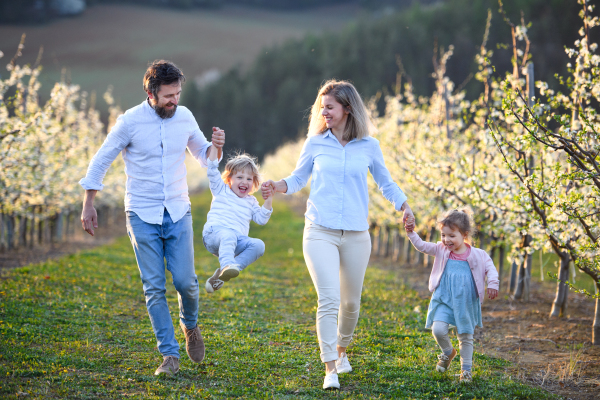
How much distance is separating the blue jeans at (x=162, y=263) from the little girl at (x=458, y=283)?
6.25 feet

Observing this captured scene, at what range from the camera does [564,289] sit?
25.4ft

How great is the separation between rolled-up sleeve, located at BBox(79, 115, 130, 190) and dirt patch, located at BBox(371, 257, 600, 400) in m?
4.15

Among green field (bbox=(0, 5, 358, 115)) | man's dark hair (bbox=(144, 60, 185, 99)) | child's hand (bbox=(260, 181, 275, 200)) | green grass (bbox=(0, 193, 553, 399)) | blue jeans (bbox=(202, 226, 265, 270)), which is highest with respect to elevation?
green field (bbox=(0, 5, 358, 115))

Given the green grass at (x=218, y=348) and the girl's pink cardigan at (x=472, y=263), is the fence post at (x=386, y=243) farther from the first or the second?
the girl's pink cardigan at (x=472, y=263)

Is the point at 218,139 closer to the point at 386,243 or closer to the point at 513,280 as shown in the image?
the point at 513,280

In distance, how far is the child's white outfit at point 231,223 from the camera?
16.1 feet

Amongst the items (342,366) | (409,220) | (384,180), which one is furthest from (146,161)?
(342,366)

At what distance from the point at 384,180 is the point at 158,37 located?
331 feet

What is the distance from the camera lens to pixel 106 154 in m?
4.35

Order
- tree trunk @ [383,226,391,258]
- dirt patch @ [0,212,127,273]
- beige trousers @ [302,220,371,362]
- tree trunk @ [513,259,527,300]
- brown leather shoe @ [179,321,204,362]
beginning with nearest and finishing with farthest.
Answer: beige trousers @ [302,220,371,362] → brown leather shoe @ [179,321,204,362] → tree trunk @ [513,259,527,300] → dirt patch @ [0,212,127,273] → tree trunk @ [383,226,391,258]

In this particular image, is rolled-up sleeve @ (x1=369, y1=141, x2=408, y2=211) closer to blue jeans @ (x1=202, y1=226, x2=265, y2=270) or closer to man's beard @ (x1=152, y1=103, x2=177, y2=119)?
blue jeans @ (x1=202, y1=226, x2=265, y2=270)

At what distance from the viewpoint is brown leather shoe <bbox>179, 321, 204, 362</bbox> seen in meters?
4.75

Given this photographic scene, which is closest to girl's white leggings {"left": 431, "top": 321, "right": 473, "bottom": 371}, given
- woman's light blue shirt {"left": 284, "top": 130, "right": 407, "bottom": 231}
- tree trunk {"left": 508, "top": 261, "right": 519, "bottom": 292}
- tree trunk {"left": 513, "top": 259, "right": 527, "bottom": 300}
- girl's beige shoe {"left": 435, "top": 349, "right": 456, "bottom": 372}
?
girl's beige shoe {"left": 435, "top": 349, "right": 456, "bottom": 372}

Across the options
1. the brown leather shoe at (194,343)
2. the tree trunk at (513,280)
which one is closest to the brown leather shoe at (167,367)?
the brown leather shoe at (194,343)
